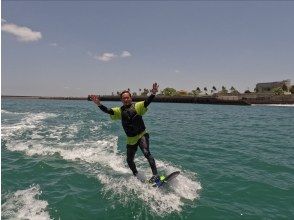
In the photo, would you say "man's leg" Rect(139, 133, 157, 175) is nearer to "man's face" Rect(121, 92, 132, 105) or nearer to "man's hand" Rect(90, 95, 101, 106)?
"man's face" Rect(121, 92, 132, 105)

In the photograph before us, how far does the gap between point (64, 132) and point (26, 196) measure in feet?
40.2

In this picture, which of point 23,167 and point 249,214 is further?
point 23,167

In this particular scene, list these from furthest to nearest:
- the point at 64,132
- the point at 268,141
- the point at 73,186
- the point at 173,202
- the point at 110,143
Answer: the point at 64,132 < the point at 268,141 < the point at 110,143 < the point at 73,186 < the point at 173,202

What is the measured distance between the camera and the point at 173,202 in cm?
728

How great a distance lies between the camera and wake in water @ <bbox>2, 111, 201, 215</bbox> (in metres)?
7.52

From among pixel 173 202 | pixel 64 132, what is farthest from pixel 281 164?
pixel 64 132

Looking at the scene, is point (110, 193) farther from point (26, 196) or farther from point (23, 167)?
point (23, 167)

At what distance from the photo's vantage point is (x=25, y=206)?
23.1ft

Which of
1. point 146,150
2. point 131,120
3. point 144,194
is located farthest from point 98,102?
point 144,194

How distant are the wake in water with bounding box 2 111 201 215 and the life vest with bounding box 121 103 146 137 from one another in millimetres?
1448

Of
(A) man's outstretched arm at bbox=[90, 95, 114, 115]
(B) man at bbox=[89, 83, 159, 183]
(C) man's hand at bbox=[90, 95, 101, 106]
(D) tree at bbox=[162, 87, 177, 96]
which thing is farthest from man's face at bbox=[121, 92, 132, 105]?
(D) tree at bbox=[162, 87, 177, 96]

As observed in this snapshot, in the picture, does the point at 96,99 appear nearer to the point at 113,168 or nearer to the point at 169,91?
the point at 113,168

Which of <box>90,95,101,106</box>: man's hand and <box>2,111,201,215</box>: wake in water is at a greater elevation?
<box>90,95,101,106</box>: man's hand

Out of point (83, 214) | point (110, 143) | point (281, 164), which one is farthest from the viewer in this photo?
point (110, 143)
